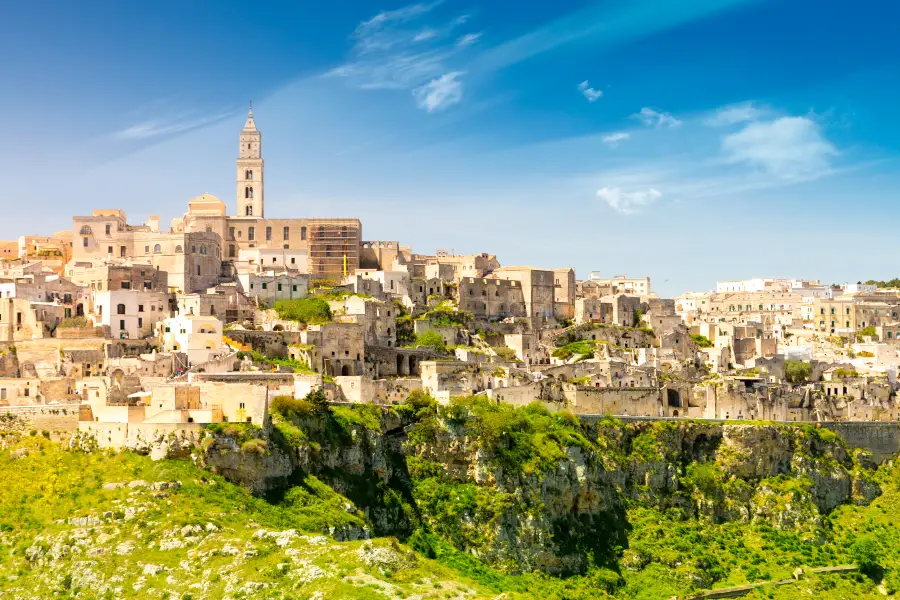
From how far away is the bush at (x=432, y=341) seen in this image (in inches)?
3012

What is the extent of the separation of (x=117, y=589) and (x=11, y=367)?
25.6m

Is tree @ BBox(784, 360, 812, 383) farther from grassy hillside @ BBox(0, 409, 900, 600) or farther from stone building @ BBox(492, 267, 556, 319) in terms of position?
grassy hillside @ BBox(0, 409, 900, 600)

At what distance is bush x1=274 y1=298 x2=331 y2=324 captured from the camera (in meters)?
75.6

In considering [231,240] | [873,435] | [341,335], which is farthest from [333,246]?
[873,435]

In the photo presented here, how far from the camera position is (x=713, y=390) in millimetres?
74312

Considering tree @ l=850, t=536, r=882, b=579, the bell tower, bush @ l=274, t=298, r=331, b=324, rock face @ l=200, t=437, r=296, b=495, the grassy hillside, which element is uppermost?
the bell tower

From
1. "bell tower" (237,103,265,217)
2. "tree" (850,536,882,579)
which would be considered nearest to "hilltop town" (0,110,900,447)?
"bell tower" (237,103,265,217)

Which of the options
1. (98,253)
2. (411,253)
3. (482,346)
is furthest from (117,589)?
(411,253)

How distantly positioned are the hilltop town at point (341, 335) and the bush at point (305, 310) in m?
0.20

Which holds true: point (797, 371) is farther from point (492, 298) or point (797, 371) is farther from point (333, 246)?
point (333, 246)

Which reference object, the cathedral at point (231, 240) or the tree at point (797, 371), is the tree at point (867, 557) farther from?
the cathedral at point (231, 240)

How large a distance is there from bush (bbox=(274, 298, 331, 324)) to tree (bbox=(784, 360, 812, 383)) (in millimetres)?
35169

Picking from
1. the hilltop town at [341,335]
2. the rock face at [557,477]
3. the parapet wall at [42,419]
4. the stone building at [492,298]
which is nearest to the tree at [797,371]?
the hilltop town at [341,335]

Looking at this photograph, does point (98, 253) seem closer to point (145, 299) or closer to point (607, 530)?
point (145, 299)
